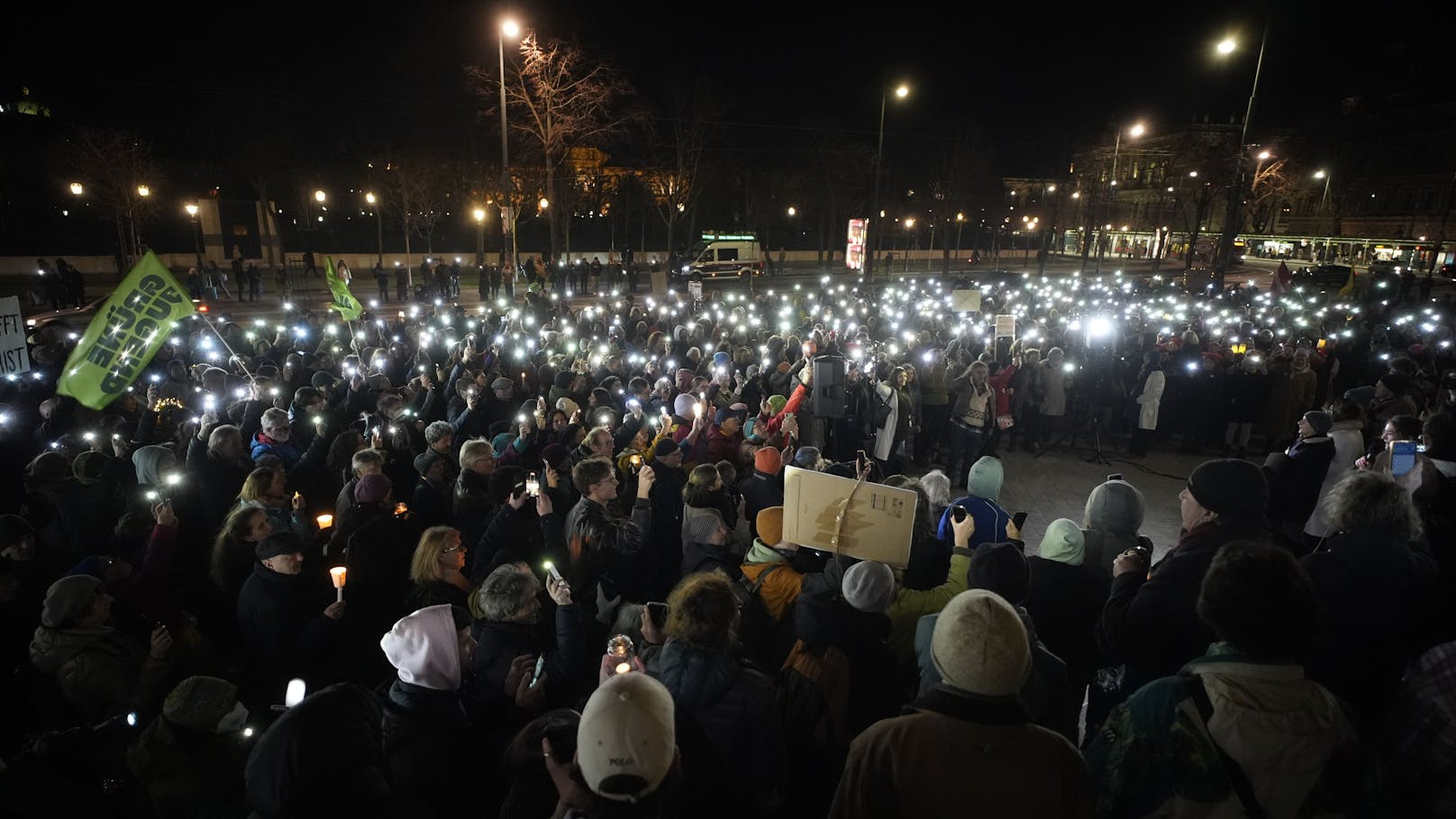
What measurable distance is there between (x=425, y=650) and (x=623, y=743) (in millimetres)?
1392

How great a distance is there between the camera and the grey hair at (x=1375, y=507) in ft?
11.5

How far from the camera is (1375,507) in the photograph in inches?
138

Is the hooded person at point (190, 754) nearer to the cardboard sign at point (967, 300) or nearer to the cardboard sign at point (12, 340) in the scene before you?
the cardboard sign at point (12, 340)

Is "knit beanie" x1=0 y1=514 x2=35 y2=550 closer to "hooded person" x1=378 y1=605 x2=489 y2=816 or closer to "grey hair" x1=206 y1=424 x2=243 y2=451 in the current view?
"grey hair" x1=206 y1=424 x2=243 y2=451

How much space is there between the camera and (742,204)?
59531 mm

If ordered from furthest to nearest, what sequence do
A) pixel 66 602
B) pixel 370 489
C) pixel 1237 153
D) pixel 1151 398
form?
pixel 1237 153 → pixel 1151 398 → pixel 370 489 → pixel 66 602

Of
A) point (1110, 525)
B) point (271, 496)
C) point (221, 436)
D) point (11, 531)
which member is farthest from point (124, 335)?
point (1110, 525)

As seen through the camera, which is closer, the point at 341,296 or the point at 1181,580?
the point at 1181,580

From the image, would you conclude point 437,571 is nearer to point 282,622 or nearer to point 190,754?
point 282,622

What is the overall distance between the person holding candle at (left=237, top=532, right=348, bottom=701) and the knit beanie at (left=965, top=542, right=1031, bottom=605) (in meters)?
3.48

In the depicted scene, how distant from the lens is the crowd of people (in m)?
2.12

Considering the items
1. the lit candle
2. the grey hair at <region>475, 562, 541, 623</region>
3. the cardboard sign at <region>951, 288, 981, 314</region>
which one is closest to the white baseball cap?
the grey hair at <region>475, 562, 541, 623</region>

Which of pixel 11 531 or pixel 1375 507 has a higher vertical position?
pixel 1375 507

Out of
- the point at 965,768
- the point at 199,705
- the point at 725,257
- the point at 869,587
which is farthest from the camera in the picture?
the point at 725,257
